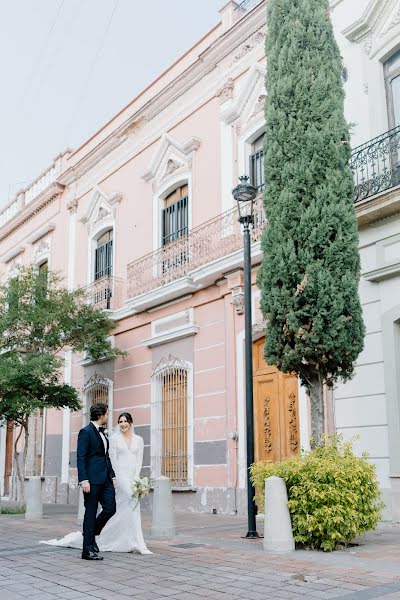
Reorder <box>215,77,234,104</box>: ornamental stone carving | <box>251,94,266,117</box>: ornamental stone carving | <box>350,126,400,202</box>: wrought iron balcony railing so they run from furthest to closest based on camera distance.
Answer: <box>215,77,234,104</box>: ornamental stone carving < <box>251,94,266,117</box>: ornamental stone carving < <box>350,126,400,202</box>: wrought iron balcony railing

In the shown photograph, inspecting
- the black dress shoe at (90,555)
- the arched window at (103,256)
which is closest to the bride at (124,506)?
the black dress shoe at (90,555)

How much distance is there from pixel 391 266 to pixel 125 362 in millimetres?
7756

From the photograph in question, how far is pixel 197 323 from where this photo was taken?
1362cm

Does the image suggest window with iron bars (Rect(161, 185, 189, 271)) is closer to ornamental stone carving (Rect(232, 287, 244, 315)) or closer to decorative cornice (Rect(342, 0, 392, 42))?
ornamental stone carving (Rect(232, 287, 244, 315))

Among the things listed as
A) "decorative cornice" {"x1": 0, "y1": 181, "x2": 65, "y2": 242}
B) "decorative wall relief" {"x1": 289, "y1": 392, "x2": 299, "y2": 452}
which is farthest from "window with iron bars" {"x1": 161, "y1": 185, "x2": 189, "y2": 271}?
"decorative cornice" {"x1": 0, "y1": 181, "x2": 65, "y2": 242}

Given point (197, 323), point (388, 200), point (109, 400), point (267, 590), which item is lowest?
point (267, 590)

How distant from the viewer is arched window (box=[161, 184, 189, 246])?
48.7 feet

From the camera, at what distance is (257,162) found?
13336mm

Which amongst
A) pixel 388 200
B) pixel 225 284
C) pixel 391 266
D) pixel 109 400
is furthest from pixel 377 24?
pixel 109 400

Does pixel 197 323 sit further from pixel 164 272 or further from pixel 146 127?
pixel 146 127

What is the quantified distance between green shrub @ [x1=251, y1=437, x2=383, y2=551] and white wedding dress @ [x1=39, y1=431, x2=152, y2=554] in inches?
56.7

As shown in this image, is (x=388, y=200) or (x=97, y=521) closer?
(x=97, y=521)

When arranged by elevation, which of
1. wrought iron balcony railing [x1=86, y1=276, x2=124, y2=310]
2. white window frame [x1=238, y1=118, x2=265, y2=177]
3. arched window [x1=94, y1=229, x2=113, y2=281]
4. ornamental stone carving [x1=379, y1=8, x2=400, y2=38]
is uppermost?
ornamental stone carving [x1=379, y1=8, x2=400, y2=38]

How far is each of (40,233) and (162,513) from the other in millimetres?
13867
